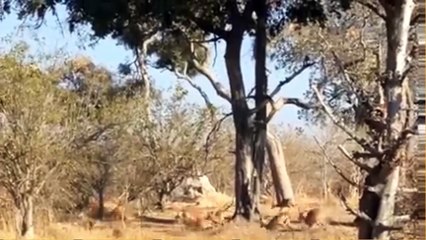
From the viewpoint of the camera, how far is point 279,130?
26453 millimetres

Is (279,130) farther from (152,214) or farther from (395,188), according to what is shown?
(395,188)

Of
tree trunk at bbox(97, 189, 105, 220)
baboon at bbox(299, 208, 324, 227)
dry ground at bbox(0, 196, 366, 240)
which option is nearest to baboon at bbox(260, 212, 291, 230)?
dry ground at bbox(0, 196, 366, 240)

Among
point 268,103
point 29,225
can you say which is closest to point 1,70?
point 29,225

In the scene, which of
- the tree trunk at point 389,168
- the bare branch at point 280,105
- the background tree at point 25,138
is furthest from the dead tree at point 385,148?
the bare branch at point 280,105

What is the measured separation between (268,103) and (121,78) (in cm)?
680

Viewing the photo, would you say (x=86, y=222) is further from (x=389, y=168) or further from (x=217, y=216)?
(x=389, y=168)

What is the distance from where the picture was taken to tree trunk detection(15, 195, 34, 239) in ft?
47.4

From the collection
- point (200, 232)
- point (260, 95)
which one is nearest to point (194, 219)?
point (200, 232)

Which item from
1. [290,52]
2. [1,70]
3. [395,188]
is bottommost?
[395,188]

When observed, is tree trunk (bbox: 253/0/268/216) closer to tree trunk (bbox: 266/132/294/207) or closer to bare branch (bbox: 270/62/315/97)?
bare branch (bbox: 270/62/315/97)

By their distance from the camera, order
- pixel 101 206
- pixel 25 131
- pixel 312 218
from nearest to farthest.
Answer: pixel 25 131
pixel 312 218
pixel 101 206

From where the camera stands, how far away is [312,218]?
17750 millimetres

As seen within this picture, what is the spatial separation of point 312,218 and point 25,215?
5615 mm

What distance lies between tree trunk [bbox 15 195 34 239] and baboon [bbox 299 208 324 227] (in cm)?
513
